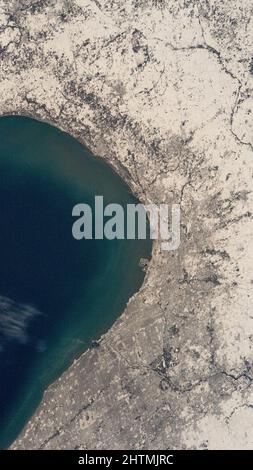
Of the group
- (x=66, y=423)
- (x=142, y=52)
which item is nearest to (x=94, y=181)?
(x=142, y=52)

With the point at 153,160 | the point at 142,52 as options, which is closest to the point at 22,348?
the point at 153,160

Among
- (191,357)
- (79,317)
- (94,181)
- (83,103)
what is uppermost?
(83,103)

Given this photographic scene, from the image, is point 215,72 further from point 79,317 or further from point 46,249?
point 79,317

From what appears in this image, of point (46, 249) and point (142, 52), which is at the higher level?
point (142, 52)

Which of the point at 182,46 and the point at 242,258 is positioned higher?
the point at 182,46
